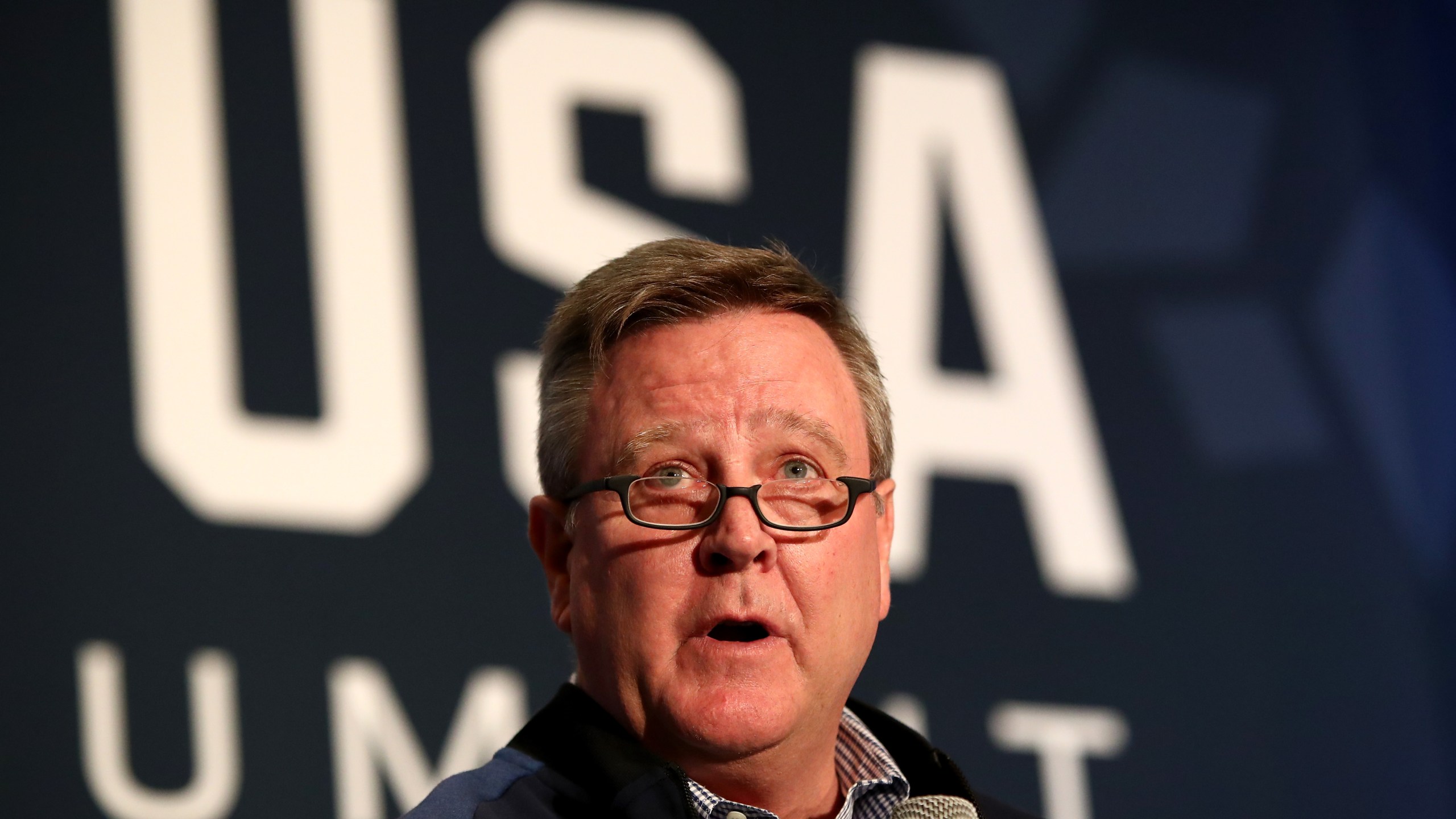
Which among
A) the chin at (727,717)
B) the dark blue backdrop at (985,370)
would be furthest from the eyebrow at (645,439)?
the dark blue backdrop at (985,370)

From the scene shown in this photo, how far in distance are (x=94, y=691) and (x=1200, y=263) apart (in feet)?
7.09

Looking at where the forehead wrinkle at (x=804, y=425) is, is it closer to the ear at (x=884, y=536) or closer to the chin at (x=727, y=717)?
the ear at (x=884, y=536)

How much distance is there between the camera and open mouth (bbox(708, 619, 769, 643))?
1423 mm

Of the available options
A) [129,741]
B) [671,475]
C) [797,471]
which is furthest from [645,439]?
[129,741]

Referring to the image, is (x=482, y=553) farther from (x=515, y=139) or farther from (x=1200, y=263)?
(x=1200, y=263)

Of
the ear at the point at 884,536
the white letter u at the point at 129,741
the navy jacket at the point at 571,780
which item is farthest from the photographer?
the white letter u at the point at 129,741

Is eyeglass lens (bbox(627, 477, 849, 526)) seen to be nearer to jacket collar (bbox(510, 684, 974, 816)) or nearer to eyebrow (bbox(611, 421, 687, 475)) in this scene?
eyebrow (bbox(611, 421, 687, 475))

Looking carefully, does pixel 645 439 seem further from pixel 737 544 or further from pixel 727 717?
pixel 727 717

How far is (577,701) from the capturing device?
147cm

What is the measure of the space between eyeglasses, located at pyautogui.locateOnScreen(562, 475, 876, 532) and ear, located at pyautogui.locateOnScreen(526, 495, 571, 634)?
86mm

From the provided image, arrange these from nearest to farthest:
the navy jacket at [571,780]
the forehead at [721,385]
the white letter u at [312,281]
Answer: the navy jacket at [571,780] → the forehead at [721,385] → the white letter u at [312,281]

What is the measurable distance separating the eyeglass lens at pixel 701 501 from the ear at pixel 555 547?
12 cm

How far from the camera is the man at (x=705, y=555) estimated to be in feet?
4.56

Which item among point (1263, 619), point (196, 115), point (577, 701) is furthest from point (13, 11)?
point (1263, 619)
